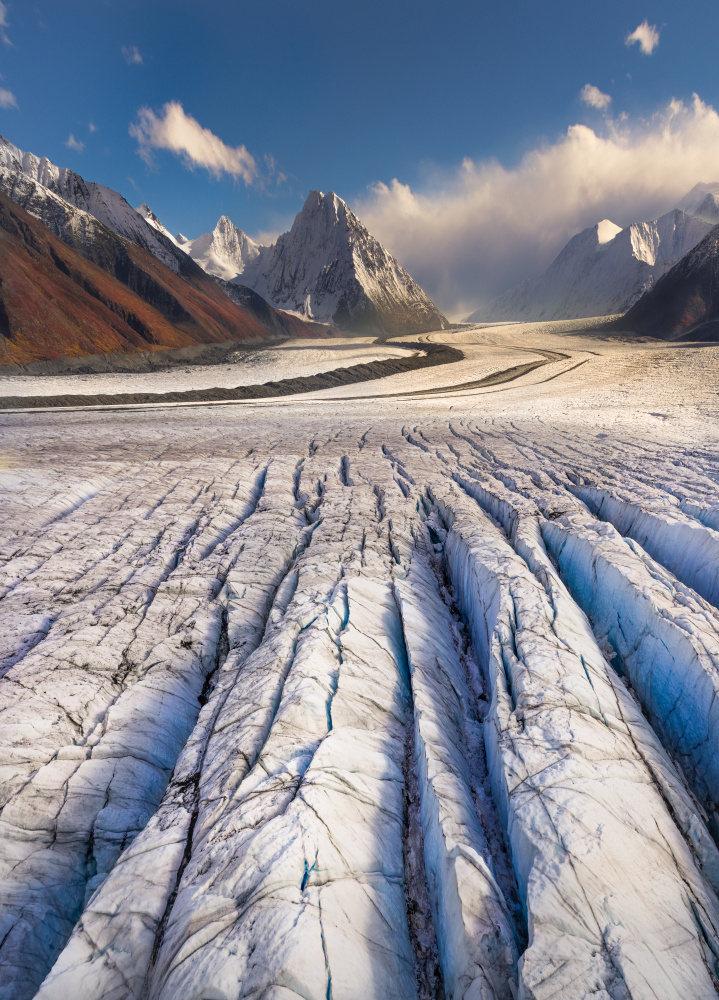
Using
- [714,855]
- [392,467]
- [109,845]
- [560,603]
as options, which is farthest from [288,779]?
[392,467]

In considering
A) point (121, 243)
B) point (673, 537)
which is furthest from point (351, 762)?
point (121, 243)

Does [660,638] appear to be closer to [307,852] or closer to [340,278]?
[307,852]

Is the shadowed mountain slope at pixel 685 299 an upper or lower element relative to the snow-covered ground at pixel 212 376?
upper

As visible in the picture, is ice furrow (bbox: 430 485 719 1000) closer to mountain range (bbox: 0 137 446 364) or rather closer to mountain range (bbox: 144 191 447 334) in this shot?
mountain range (bbox: 0 137 446 364)

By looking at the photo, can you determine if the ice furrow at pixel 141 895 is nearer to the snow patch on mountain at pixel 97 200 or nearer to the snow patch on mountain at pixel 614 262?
the snow patch on mountain at pixel 97 200

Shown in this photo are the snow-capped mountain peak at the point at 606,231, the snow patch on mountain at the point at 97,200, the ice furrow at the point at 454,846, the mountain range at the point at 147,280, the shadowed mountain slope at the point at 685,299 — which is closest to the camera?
the ice furrow at the point at 454,846

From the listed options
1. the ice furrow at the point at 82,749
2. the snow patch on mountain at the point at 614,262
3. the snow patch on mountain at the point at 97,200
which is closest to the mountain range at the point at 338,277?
the snow patch on mountain at the point at 97,200
